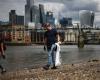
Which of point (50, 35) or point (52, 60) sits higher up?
point (50, 35)

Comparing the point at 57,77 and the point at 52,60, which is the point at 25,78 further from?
the point at 52,60

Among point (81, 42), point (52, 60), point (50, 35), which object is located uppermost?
point (50, 35)

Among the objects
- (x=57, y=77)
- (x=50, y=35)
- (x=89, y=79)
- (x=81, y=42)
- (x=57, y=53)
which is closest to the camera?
(x=89, y=79)

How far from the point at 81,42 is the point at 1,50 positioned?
16797 centimetres

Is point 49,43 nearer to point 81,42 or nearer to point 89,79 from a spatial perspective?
point 89,79

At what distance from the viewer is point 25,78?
18453 mm

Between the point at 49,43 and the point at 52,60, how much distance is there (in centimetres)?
102

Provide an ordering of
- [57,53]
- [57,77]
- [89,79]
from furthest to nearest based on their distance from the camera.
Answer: [57,53] < [57,77] < [89,79]

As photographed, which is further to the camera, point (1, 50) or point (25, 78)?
point (1, 50)

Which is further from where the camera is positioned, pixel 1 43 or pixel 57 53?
pixel 57 53

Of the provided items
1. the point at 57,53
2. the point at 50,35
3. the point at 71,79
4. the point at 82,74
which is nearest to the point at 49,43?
the point at 50,35

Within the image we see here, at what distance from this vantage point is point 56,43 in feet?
78.1

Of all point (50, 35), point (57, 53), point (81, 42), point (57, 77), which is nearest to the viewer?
point (57, 77)

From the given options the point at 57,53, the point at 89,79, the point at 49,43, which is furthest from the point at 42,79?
the point at 57,53
